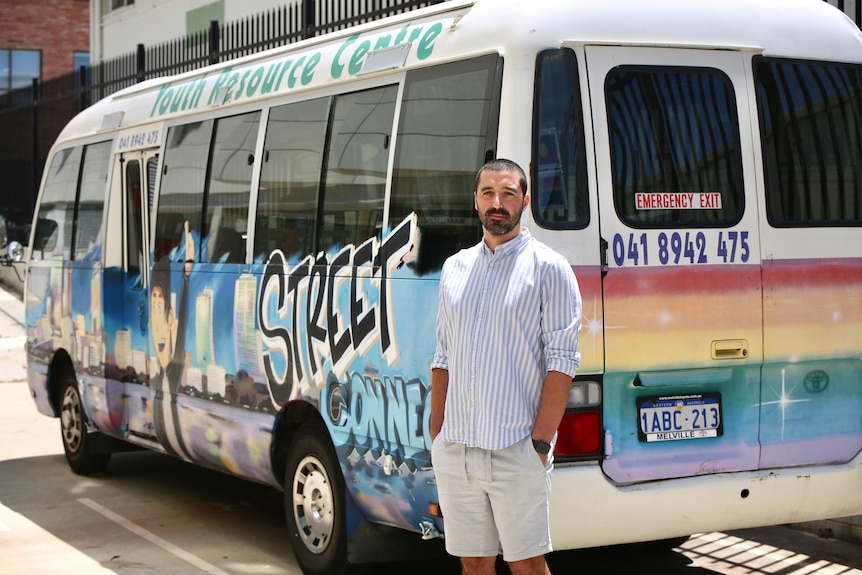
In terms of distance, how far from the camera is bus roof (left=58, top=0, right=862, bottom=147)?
220 inches

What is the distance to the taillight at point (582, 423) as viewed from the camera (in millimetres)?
5371

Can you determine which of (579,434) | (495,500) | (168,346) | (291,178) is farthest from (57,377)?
(495,500)

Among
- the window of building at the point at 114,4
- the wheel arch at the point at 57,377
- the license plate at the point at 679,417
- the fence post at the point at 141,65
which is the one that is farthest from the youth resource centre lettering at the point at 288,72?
the window of building at the point at 114,4

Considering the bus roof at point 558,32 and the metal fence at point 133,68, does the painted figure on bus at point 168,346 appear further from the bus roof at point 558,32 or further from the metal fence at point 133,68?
the metal fence at point 133,68

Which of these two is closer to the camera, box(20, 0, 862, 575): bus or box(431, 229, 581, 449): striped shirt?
box(431, 229, 581, 449): striped shirt

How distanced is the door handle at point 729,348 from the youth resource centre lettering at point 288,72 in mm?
1888

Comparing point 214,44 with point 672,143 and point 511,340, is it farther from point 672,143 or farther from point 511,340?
point 511,340

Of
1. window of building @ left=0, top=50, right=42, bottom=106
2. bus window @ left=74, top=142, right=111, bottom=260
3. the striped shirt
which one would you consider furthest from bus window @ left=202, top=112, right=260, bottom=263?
window of building @ left=0, top=50, right=42, bottom=106

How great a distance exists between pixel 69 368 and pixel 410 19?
5469mm

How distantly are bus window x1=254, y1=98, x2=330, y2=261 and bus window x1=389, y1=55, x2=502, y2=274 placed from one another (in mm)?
850

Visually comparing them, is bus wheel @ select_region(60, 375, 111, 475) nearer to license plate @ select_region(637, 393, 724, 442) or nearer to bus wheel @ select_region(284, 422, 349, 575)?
bus wheel @ select_region(284, 422, 349, 575)

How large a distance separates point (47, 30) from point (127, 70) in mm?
21686

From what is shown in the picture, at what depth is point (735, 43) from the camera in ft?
19.3

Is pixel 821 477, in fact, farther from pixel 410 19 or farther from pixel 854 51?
pixel 410 19
